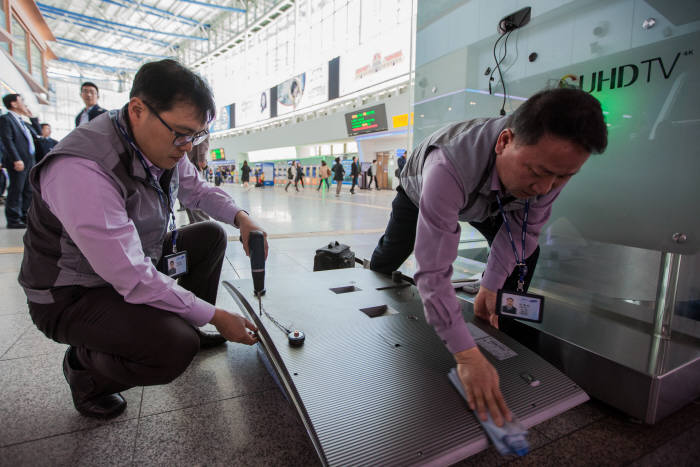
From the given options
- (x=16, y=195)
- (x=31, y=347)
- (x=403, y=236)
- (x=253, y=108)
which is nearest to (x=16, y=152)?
(x=16, y=195)

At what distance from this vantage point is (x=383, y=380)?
103cm

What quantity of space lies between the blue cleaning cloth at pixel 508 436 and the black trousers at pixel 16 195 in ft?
19.7

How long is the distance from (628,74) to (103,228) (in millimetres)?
2236

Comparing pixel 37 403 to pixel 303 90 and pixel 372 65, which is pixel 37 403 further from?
pixel 303 90

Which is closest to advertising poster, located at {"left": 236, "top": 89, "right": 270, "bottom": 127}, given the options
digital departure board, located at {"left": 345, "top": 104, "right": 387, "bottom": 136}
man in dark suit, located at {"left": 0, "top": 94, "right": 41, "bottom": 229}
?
digital departure board, located at {"left": 345, "top": 104, "right": 387, "bottom": 136}

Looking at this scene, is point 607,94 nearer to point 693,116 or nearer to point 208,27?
point 693,116

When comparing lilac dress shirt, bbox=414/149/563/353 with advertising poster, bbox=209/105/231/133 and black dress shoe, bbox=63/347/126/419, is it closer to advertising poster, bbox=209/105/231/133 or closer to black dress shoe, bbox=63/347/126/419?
black dress shoe, bbox=63/347/126/419

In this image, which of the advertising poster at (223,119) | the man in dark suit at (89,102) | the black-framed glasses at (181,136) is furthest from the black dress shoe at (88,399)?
the advertising poster at (223,119)

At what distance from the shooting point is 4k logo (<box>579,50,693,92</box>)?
1.54m

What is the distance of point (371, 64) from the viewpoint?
44.0 feet

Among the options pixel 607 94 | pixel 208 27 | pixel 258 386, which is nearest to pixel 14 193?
pixel 258 386

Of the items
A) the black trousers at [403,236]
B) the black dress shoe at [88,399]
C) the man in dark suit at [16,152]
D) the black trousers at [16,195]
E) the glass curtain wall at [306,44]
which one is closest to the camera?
the black dress shoe at [88,399]

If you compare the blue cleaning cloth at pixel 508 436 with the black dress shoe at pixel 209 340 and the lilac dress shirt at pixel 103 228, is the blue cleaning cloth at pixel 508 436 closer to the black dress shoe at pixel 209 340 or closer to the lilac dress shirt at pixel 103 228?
the lilac dress shirt at pixel 103 228

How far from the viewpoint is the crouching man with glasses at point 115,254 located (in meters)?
0.91
